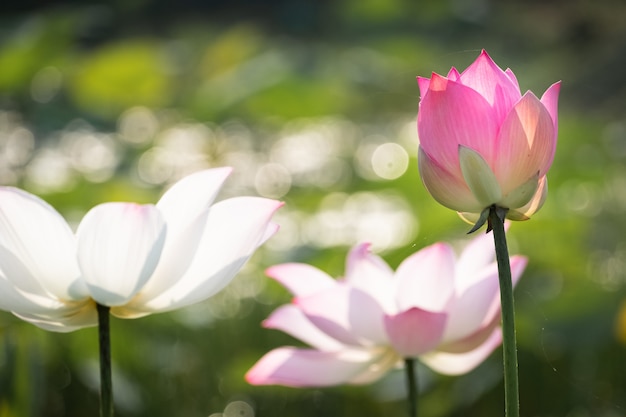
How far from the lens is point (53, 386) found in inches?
37.2

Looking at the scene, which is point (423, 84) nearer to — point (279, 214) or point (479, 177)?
point (479, 177)

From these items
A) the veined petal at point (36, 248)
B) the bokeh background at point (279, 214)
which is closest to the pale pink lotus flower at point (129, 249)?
the veined petal at point (36, 248)

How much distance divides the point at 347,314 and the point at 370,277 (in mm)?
24

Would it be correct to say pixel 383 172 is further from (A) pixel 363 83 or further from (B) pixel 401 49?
(B) pixel 401 49

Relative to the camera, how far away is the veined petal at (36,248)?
0.23 meters

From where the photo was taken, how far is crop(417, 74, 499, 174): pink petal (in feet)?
0.70

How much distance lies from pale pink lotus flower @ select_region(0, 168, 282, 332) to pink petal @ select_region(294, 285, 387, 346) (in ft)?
0.16

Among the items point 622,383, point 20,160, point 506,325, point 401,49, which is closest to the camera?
point 506,325

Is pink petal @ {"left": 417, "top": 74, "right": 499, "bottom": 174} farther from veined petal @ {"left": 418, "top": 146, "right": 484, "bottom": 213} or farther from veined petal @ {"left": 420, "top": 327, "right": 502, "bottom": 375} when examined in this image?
veined petal @ {"left": 420, "top": 327, "right": 502, "bottom": 375}

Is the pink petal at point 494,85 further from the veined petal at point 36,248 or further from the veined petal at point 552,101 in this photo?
the veined petal at point 36,248

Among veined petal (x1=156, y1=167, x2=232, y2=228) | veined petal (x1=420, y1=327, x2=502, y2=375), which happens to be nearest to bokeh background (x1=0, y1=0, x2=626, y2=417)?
veined petal (x1=420, y1=327, x2=502, y2=375)

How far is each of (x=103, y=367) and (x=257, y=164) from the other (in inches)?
44.9

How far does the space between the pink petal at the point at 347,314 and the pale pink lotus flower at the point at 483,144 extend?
0.08m

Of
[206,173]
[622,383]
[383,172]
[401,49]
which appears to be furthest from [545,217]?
[401,49]
